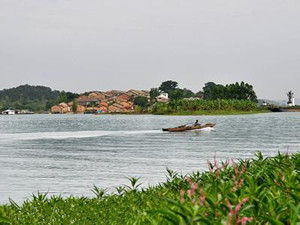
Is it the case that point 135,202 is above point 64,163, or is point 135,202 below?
above

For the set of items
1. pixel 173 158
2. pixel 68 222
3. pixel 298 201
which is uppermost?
pixel 298 201

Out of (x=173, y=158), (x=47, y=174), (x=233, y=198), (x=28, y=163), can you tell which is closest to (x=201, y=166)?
(x=173, y=158)

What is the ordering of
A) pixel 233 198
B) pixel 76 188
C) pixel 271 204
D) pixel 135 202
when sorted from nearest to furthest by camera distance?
pixel 271 204 < pixel 233 198 < pixel 135 202 < pixel 76 188

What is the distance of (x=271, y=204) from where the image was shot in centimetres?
527

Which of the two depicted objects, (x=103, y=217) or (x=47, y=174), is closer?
(x=103, y=217)

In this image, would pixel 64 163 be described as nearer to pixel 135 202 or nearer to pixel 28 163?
pixel 28 163

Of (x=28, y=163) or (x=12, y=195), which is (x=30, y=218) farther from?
(x=28, y=163)

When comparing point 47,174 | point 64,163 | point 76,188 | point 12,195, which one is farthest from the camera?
point 64,163

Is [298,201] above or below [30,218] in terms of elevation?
above

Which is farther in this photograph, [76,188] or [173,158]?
[173,158]

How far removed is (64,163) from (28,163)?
3.43m

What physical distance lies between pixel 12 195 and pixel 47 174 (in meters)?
9.11

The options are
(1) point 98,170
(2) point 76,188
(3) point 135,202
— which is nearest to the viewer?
(3) point 135,202

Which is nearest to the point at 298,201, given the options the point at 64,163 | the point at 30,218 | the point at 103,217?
the point at 103,217
